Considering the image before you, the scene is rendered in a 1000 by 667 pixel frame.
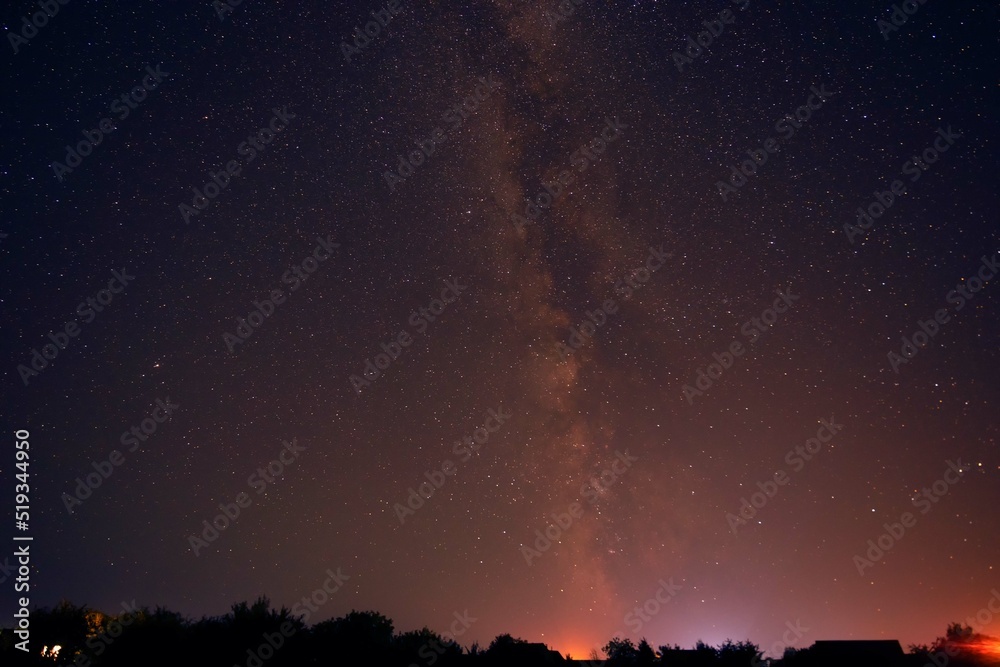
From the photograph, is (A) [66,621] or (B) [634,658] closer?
(B) [634,658]

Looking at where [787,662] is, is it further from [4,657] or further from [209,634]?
[4,657]

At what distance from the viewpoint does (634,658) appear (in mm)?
24281

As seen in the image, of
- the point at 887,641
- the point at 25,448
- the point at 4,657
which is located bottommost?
the point at 4,657

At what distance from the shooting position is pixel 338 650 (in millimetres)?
24500

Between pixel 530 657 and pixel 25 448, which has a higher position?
Result: pixel 25 448

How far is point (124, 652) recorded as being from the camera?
988 inches

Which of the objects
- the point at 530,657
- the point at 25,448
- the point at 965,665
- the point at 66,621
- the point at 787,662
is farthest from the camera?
the point at 66,621

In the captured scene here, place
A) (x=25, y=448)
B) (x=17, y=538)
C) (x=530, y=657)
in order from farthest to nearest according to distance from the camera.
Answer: (x=530, y=657), (x=25, y=448), (x=17, y=538)

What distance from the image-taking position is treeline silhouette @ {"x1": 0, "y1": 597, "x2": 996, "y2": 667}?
23.2 m

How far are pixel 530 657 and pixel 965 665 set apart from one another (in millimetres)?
16896

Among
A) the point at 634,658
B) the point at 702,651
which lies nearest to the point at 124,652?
the point at 634,658

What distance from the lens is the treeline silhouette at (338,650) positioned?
2318cm

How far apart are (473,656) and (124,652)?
15.5 metres

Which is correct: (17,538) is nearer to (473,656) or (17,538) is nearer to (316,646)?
(316,646)
